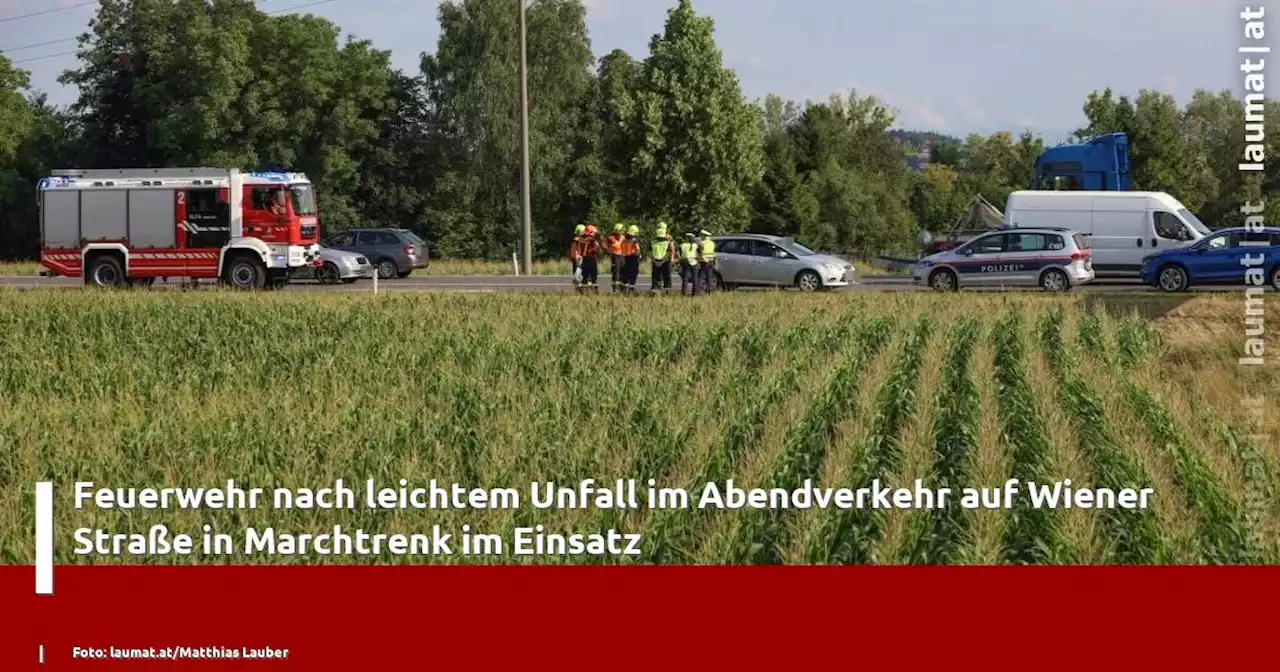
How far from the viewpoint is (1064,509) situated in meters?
9.20

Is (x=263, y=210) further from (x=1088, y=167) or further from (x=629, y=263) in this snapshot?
(x=1088, y=167)

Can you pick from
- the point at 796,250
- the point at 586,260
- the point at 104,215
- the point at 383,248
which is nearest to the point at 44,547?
the point at 586,260

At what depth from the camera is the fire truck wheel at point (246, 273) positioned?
103 feet

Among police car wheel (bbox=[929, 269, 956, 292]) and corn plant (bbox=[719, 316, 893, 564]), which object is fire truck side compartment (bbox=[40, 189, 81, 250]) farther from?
corn plant (bbox=[719, 316, 893, 564])

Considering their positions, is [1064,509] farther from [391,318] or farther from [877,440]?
[391,318]

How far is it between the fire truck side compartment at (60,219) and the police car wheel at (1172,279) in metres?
23.0

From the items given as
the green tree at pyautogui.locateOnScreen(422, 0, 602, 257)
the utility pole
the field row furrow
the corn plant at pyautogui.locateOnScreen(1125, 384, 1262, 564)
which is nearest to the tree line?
the green tree at pyautogui.locateOnScreen(422, 0, 602, 257)

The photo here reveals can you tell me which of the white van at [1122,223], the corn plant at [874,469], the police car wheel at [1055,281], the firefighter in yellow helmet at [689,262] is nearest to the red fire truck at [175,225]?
the firefighter in yellow helmet at [689,262]

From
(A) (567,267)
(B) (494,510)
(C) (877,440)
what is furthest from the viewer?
(A) (567,267)

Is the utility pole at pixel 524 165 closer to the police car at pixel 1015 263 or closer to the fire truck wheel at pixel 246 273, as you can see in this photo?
the fire truck wheel at pixel 246 273

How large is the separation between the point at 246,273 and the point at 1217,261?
66.0ft

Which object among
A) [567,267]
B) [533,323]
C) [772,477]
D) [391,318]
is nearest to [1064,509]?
[772,477]

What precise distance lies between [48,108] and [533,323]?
179ft

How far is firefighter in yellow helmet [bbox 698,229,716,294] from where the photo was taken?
2884 centimetres
